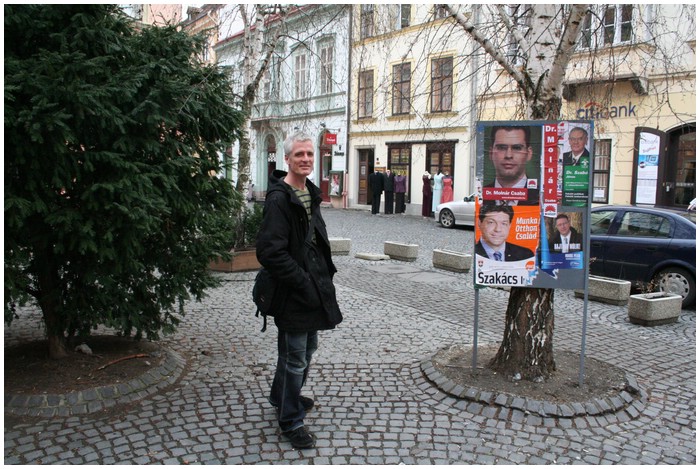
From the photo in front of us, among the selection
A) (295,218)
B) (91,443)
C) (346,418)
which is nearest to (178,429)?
(91,443)

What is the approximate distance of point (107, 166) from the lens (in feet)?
14.3

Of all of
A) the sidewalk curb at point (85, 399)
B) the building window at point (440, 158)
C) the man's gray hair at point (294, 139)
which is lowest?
the sidewalk curb at point (85, 399)

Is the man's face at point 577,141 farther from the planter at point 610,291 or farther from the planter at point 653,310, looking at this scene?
the planter at point 610,291

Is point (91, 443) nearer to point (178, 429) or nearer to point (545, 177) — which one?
point (178, 429)

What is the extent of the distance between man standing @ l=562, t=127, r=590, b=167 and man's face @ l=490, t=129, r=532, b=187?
1.05 feet

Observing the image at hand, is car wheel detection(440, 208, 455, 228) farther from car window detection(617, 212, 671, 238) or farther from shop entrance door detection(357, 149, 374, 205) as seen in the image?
car window detection(617, 212, 671, 238)

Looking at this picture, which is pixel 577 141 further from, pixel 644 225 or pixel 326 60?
pixel 326 60

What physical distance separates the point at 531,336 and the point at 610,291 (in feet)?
14.1

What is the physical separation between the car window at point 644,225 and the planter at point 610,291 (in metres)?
1.03

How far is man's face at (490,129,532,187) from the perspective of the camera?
15.5 feet

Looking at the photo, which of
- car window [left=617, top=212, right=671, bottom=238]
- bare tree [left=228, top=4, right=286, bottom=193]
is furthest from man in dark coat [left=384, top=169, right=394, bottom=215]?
car window [left=617, top=212, right=671, bottom=238]

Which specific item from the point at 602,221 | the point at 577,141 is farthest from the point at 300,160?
the point at 602,221

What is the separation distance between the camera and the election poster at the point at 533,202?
15.4 ft

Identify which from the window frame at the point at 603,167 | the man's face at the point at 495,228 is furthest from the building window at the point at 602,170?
the man's face at the point at 495,228
